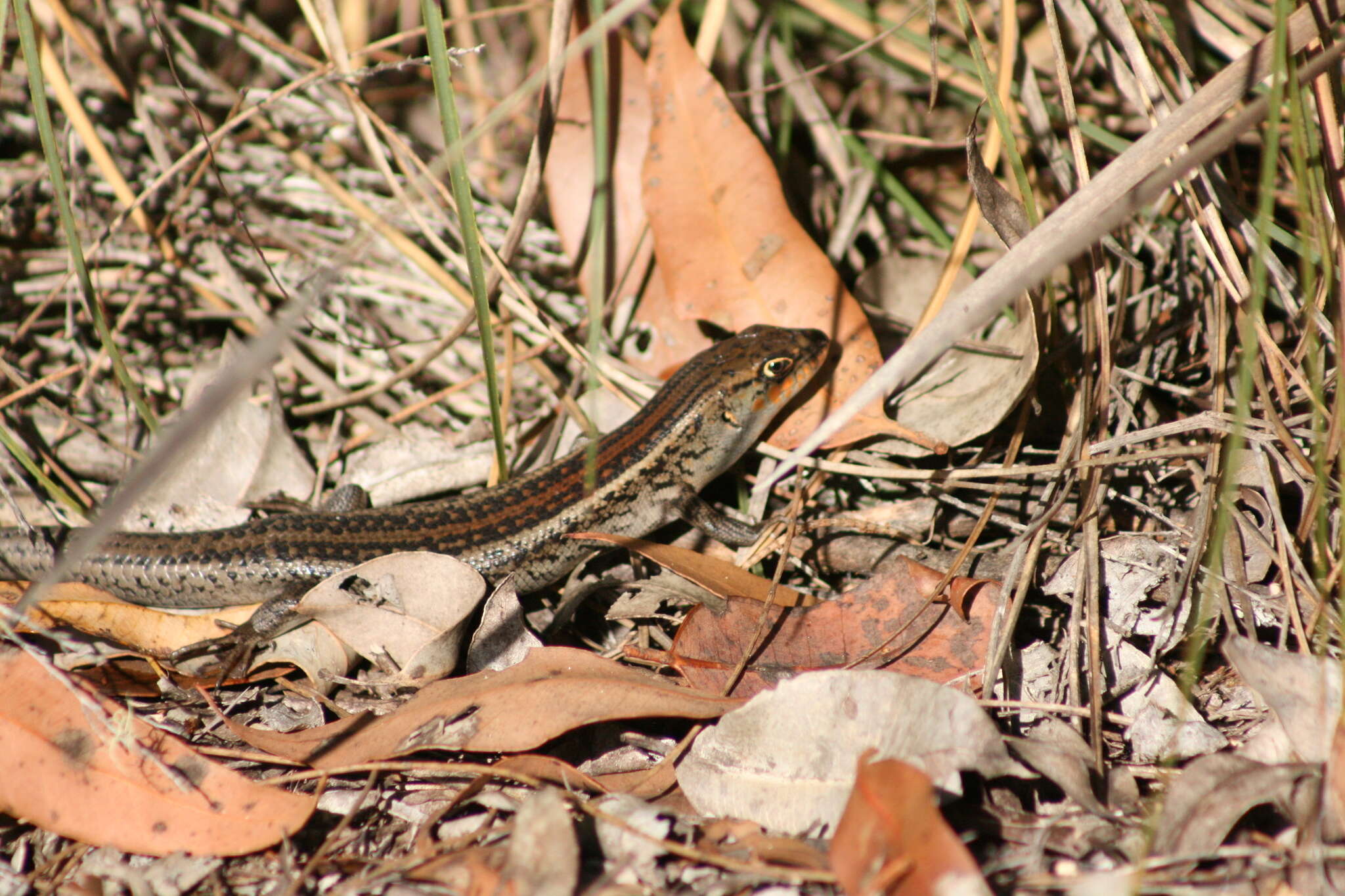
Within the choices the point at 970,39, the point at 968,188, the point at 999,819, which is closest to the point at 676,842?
the point at 999,819

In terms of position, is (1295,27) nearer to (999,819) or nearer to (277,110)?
(999,819)

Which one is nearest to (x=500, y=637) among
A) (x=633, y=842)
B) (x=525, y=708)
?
(x=525, y=708)

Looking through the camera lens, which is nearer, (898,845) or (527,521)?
(898,845)

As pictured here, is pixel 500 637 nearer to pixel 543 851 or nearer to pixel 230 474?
pixel 543 851

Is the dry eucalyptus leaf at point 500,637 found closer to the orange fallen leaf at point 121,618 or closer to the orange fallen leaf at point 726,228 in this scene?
the orange fallen leaf at point 121,618

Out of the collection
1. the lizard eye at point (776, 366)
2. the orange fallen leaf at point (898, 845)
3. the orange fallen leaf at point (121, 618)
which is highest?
the lizard eye at point (776, 366)

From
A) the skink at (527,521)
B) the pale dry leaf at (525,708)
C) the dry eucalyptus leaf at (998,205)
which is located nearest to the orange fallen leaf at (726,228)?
the skink at (527,521)
